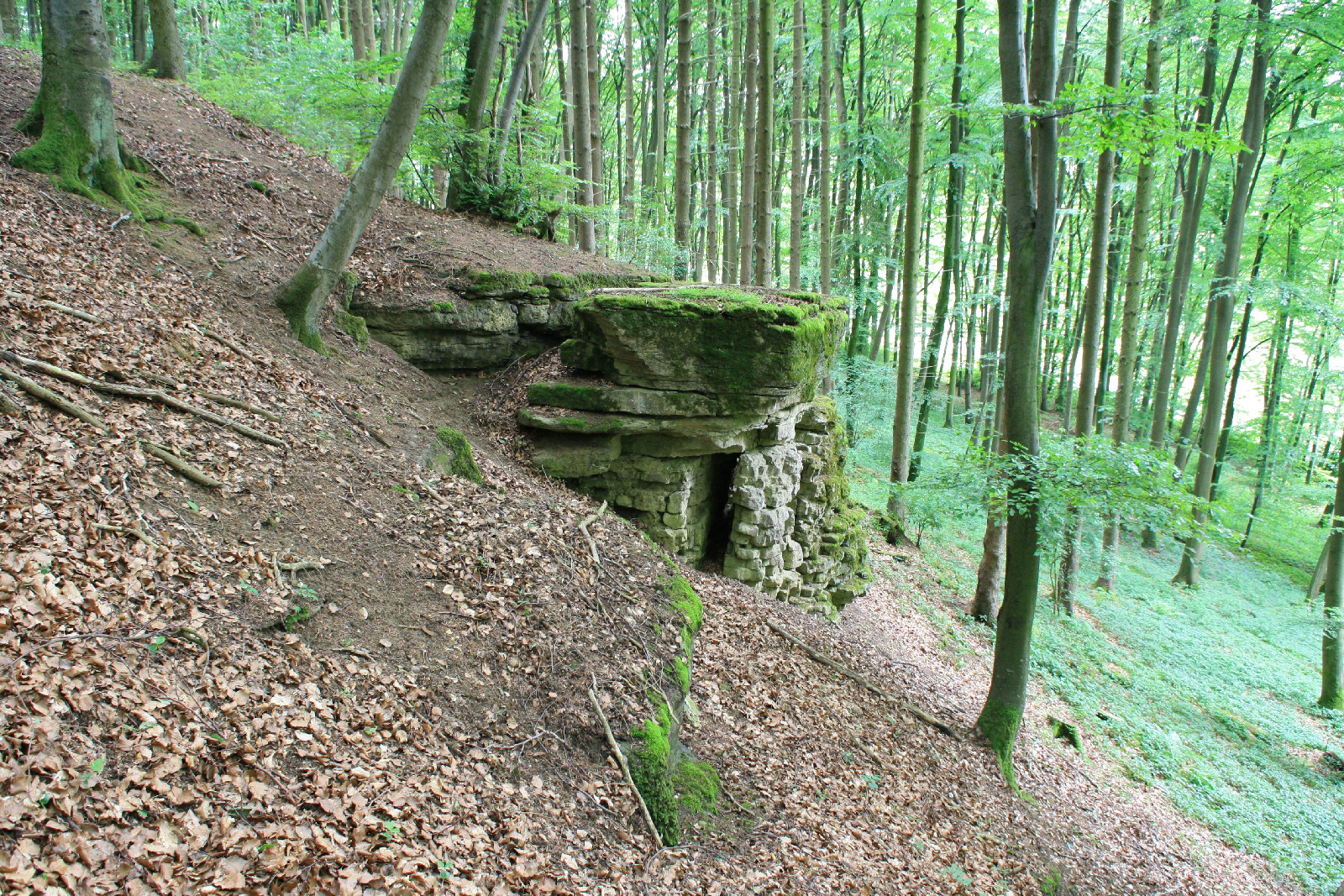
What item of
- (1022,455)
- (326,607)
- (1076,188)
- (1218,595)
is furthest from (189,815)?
(1076,188)

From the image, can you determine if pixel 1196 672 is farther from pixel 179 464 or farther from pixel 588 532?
pixel 179 464

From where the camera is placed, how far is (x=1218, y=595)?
1736 cm

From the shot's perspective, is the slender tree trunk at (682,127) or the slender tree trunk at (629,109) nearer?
the slender tree trunk at (682,127)

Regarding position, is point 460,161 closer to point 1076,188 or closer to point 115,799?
point 115,799

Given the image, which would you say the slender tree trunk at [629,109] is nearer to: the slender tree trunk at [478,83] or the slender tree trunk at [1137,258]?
the slender tree trunk at [478,83]

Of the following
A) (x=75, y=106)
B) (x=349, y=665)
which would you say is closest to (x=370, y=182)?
(x=75, y=106)

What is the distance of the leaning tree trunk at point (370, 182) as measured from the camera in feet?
19.8

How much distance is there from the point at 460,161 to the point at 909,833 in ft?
37.9

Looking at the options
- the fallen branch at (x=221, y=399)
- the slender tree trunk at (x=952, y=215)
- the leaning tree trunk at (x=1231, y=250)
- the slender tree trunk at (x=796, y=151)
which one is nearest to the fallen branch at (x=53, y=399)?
the fallen branch at (x=221, y=399)

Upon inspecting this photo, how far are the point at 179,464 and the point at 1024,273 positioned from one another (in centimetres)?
767

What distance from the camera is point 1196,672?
514 inches

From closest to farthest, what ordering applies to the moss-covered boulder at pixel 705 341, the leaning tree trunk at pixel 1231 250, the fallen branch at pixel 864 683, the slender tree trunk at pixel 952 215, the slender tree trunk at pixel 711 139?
1. the moss-covered boulder at pixel 705 341
2. the fallen branch at pixel 864 683
3. the leaning tree trunk at pixel 1231 250
4. the slender tree trunk at pixel 952 215
5. the slender tree trunk at pixel 711 139

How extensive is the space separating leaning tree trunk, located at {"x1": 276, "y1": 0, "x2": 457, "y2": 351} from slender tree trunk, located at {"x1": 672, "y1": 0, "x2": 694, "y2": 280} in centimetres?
687

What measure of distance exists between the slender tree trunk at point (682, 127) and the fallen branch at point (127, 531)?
11.2 m
